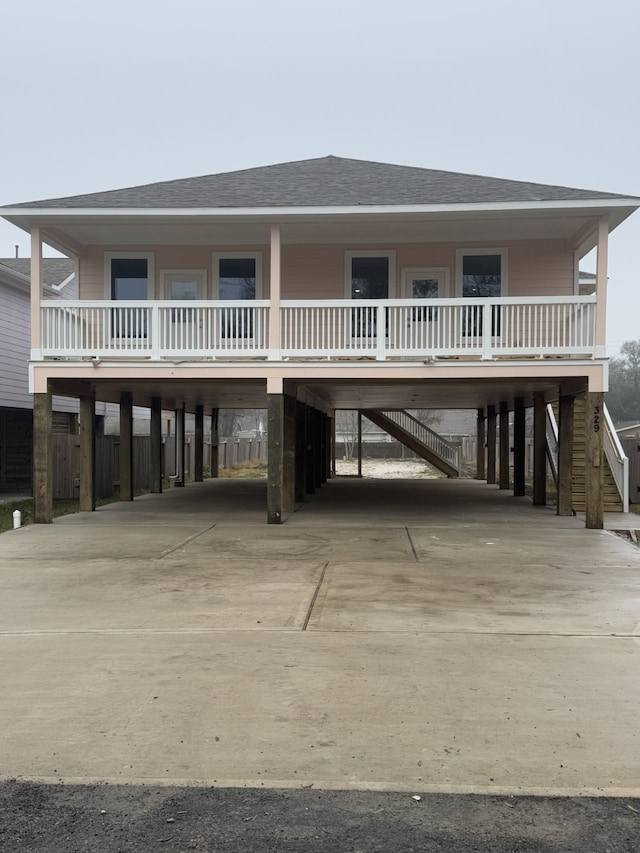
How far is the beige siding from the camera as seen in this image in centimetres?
1534

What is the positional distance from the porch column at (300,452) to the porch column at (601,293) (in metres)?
7.13

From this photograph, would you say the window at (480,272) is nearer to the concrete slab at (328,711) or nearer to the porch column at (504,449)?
the porch column at (504,449)

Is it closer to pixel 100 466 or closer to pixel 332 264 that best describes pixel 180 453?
pixel 100 466

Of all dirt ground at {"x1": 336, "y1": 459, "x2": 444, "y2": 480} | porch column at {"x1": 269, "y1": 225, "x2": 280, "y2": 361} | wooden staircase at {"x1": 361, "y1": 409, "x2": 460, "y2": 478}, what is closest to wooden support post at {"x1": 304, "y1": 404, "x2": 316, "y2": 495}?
wooden staircase at {"x1": 361, "y1": 409, "x2": 460, "y2": 478}

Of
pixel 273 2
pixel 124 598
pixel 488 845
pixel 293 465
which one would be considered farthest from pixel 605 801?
pixel 273 2

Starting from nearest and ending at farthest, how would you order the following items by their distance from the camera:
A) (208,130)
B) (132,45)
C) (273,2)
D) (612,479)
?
1. (612,479)
2. (273,2)
3. (132,45)
4. (208,130)

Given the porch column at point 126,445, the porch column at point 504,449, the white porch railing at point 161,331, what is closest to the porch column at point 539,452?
the porch column at point 504,449

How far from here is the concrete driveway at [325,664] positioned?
3939 mm

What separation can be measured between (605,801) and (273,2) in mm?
80556

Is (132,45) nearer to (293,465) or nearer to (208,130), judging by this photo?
(208,130)

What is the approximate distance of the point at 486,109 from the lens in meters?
111

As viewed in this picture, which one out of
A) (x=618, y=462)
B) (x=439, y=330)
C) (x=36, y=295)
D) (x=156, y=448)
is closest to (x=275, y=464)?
(x=439, y=330)

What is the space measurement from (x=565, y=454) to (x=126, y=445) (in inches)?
410

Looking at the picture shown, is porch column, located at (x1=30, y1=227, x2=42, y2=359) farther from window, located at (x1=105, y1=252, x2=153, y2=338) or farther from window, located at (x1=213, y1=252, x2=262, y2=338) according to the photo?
window, located at (x1=213, y1=252, x2=262, y2=338)
